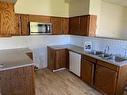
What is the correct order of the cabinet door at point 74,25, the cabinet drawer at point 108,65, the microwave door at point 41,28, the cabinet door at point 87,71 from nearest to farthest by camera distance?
the cabinet drawer at point 108,65, the cabinet door at point 87,71, the microwave door at point 41,28, the cabinet door at point 74,25

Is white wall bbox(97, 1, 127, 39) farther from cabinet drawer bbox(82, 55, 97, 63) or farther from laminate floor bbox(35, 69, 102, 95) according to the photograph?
laminate floor bbox(35, 69, 102, 95)

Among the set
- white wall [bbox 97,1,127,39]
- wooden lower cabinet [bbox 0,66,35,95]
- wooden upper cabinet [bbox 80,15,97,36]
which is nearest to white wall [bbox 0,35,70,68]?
wooden upper cabinet [bbox 80,15,97,36]

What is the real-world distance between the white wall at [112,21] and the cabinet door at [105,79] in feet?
5.19

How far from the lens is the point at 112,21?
4.39 m

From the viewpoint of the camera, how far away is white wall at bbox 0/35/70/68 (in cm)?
357

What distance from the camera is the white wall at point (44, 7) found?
3.56 m

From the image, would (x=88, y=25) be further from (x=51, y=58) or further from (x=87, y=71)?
Answer: (x=51, y=58)

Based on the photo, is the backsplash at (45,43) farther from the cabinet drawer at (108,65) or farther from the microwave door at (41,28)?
the cabinet drawer at (108,65)

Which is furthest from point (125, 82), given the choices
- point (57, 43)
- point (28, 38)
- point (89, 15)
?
point (28, 38)

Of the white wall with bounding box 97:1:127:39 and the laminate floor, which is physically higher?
the white wall with bounding box 97:1:127:39

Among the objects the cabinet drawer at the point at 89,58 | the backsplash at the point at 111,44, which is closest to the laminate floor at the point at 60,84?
the cabinet drawer at the point at 89,58

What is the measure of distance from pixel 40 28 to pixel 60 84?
1.93m

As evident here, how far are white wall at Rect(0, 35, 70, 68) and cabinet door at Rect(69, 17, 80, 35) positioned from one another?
57 centimetres

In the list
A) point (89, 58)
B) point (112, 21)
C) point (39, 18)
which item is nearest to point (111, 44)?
point (89, 58)
